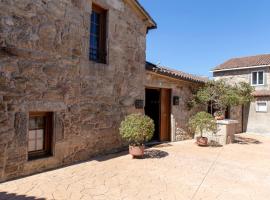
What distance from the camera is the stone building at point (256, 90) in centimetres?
1988

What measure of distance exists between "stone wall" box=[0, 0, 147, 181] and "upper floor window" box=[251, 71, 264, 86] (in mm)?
15811

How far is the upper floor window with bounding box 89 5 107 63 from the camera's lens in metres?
8.52

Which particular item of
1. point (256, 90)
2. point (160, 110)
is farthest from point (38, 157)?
point (256, 90)

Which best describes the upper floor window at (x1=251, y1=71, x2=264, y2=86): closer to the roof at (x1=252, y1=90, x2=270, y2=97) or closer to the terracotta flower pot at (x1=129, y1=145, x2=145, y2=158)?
the roof at (x1=252, y1=90, x2=270, y2=97)

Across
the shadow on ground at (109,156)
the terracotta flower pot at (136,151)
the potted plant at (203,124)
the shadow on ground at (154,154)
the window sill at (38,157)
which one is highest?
the potted plant at (203,124)

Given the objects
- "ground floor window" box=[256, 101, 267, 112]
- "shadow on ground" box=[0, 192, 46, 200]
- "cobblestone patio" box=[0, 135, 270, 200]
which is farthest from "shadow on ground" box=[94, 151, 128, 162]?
"ground floor window" box=[256, 101, 267, 112]

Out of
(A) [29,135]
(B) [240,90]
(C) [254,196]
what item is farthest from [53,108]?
(B) [240,90]

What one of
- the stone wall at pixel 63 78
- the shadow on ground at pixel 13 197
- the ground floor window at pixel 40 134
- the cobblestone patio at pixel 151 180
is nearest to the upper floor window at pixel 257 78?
the cobblestone patio at pixel 151 180

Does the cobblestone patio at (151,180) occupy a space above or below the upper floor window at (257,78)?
below

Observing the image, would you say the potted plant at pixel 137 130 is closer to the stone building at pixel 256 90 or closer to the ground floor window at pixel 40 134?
the ground floor window at pixel 40 134

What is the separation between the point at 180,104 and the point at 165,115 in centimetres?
114

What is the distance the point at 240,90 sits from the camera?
1418 cm

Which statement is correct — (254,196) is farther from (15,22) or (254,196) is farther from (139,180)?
(15,22)

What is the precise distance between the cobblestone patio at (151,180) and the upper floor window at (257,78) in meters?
14.6
